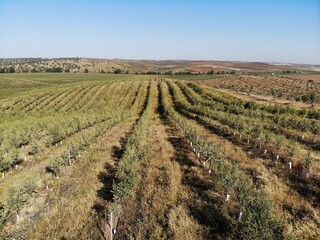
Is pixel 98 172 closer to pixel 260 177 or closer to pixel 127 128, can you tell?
pixel 260 177

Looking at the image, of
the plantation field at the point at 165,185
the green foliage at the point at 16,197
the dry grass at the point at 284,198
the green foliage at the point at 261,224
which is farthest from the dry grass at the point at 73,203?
the dry grass at the point at 284,198

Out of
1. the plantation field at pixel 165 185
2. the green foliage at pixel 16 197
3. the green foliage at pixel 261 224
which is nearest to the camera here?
the green foliage at pixel 261 224

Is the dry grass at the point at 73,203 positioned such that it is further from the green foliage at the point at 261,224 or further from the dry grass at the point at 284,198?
the dry grass at the point at 284,198

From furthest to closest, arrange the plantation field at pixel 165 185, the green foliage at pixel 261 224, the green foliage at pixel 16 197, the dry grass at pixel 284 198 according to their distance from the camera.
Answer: the green foliage at pixel 16 197, the plantation field at pixel 165 185, the dry grass at pixel 284 198, the green foliage at pixel 261 224

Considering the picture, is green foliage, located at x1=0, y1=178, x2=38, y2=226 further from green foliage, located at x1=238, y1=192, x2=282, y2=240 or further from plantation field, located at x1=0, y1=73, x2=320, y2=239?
green foliage, located at x1=238, y1=192, x2=282, y2=240

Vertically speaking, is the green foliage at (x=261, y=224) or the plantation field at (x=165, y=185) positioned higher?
the green foliage at (x=261, y=224)

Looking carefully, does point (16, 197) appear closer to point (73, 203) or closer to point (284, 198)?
point (73, 203)

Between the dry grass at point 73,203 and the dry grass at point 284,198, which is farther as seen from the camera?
the dry grass at point 73,203

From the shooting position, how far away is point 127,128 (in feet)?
186

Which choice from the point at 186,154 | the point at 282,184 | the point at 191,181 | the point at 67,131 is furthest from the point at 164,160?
the point at 67,131

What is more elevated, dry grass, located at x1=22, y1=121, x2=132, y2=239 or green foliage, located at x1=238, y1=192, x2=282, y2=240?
green foliage, located at x1=238, y1=192, x2=282, y2=240

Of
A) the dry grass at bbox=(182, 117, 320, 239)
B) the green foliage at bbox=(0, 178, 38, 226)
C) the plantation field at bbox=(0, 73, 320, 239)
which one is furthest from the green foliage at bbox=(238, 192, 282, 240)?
the green foliage at bbox=(0, 178, 38, 226)

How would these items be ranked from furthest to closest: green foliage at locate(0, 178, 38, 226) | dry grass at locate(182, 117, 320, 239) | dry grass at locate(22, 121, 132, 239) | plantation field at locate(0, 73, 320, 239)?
1. green foliage at locate(0, 178, 38, 226)
2. dry grass at locate(22, 121, 132, 239)
3. plantation field at locate(0, 73, 320, 239)
4. dry grass at locate(182, 117, 320, 239)

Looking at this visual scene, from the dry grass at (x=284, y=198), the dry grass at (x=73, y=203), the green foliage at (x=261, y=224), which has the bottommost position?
the dry grass at (x=73, y=203)
